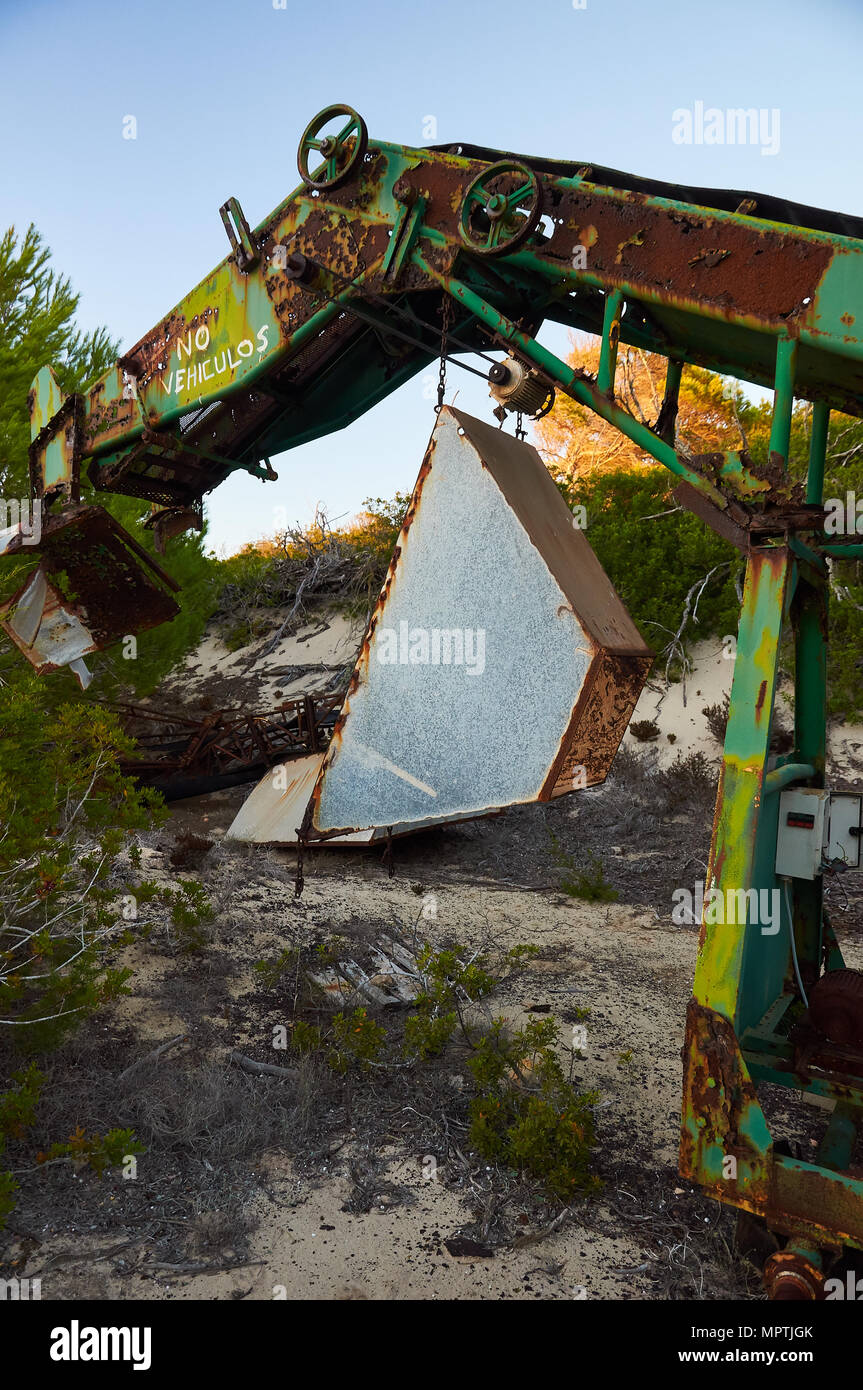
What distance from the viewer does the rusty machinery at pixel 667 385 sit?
8.95ft

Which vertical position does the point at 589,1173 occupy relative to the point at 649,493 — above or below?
below

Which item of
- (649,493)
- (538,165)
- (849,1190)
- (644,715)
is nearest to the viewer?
(849,1190)

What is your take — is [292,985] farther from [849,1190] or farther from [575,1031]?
[849,1190]

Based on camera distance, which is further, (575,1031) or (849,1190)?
(575,1031)

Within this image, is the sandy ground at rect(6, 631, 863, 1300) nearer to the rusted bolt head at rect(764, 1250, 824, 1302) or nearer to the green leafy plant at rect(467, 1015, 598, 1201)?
the green leafy plant at rect(467, 1015, 598, 1201)

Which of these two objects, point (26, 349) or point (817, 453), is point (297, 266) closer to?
point (817, 453)

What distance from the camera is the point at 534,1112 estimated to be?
3629mm

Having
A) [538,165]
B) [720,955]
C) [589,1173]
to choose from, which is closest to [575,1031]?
[589,1173]

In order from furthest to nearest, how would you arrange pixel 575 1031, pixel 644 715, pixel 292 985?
pixel 644 715 → pixel 292 985 → pixel 575 1031

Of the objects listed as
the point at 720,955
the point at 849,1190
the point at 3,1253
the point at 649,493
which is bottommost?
the point at 3,1253

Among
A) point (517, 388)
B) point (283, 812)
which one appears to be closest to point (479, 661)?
point (517, 388)

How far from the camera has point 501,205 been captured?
123 inches

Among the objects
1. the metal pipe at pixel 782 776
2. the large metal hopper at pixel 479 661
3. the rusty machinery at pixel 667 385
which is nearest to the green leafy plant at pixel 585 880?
the rusty machinery at pixel 667 385
